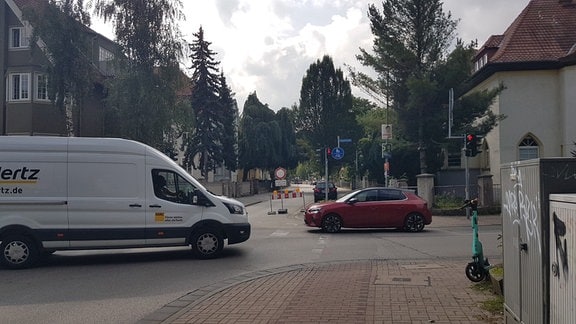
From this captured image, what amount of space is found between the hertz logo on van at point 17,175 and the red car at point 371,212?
9158 mm

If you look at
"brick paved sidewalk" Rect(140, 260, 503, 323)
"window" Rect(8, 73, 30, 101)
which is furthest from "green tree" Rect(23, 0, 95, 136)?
"brick paved sidewalk" Rect(140, 260, 503, 323)

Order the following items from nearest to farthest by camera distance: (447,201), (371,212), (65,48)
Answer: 1. (371,212)
2. (447,201)
3. (65,48)

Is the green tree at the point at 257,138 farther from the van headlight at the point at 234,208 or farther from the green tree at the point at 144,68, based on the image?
the van headlight at the point at 234,208

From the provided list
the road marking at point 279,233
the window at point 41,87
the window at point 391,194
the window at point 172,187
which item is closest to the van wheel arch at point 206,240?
the window at point 172,187

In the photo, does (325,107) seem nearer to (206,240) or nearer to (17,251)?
(206,240)

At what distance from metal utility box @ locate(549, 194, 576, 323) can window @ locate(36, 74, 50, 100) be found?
3062 centimetres

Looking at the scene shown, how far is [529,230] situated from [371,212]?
1325 centimetres

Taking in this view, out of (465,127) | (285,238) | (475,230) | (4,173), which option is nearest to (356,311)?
(475,230)

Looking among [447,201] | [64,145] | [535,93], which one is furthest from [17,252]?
[535,93]

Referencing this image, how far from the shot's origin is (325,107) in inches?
3004

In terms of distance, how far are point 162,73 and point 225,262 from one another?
71.2 feet

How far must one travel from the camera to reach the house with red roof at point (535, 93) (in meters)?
33.3

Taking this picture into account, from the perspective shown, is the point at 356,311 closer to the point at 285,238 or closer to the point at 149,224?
the point at 149,224

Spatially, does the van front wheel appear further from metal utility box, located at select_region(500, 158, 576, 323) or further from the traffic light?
the traffic light
